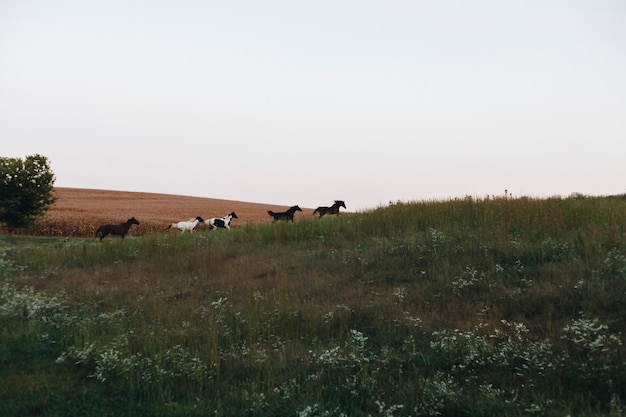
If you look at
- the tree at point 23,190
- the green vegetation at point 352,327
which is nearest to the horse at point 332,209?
the green vegetation at point 352,327

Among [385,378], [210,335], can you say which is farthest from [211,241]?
[385,378]

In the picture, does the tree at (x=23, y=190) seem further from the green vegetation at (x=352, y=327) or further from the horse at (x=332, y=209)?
the horse at (x=332, y=209)

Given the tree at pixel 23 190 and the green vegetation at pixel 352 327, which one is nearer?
the green vegetation at pixel 352 327

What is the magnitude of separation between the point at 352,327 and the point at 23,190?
38.1 metres

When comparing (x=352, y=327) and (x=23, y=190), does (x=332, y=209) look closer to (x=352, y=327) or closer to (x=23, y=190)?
(x=352, y=327)

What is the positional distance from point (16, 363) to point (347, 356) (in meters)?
6.96

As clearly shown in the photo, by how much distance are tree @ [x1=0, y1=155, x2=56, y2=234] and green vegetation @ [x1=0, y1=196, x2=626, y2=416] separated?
78.0 ft

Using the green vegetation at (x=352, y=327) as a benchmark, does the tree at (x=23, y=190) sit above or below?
above

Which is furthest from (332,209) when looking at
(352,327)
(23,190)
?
(23,190)

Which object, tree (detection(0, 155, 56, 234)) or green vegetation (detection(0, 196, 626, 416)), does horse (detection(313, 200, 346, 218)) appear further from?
tree (detection(0, 155, 56, 234))

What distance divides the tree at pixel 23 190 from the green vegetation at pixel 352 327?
936 inches

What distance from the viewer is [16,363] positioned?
31.9 feet

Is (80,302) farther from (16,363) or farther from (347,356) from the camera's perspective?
(347,356)

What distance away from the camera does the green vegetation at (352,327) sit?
287 inches
